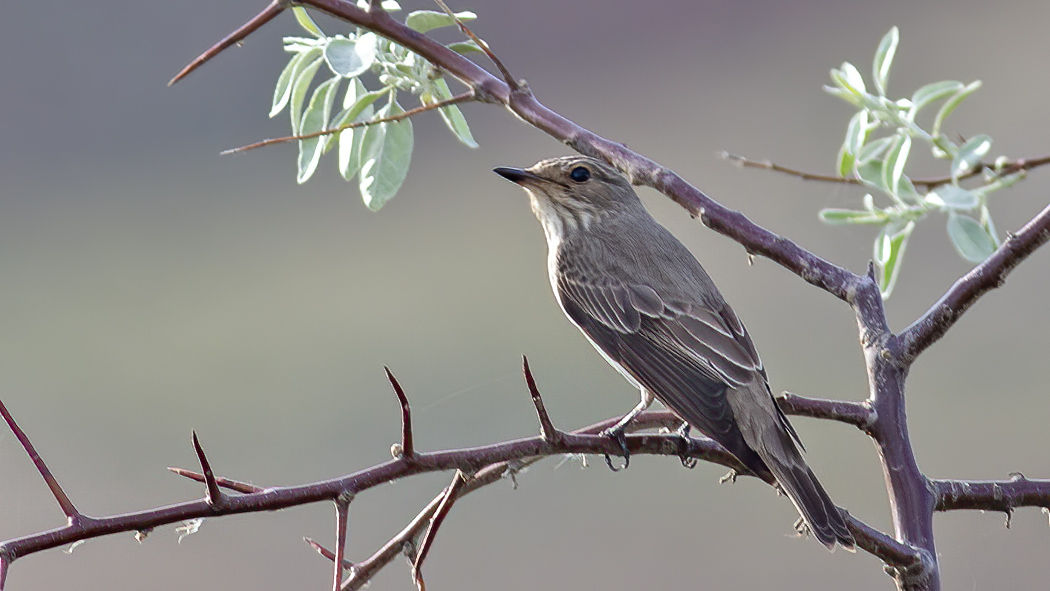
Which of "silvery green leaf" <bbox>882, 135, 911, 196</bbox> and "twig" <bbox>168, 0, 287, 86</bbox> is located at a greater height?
"twig" <bbox>168, 0, 287, 86</bbox>

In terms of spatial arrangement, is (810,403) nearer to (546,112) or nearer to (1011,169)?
(1011,169)

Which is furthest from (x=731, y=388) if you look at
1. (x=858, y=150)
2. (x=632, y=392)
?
(x=632, y=392)

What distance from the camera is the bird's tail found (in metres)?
2.24

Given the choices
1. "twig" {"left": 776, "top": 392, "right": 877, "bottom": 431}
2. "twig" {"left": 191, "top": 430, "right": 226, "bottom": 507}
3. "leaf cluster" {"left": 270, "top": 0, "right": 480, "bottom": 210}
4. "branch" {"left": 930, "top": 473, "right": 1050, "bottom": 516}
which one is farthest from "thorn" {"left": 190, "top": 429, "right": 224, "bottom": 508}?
"branch" {"left": 930, "top": 473, "right": 1050, "bottom": 516}

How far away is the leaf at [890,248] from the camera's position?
229 cm

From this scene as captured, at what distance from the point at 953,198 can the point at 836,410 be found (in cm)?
49

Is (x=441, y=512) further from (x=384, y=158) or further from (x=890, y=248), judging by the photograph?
(x=890, y=248)

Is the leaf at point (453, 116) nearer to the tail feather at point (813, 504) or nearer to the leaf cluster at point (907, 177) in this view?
the leaf cluster at point (907, 177)

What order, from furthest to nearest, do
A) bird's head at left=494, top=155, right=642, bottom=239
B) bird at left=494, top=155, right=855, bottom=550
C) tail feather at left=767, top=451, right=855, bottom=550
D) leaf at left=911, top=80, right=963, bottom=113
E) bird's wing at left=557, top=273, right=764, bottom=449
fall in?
bird's head at left=494, top=155, right=642, bottom=239 < bird's wing at left=557, top=273, right=764, bottom=449 < bird at left=494, top=155, right=855, bottom=550 < leaf at left=911, top=80, right=963, bottom=113 < tail feather at left=767, top=451, right=855, bottom=550

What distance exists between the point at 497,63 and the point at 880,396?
953 mm

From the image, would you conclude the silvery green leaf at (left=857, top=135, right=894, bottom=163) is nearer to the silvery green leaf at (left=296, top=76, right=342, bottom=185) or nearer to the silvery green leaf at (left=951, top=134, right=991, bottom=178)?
the silvery green leaf at (left=951, top=134, right=991, bottom=178)

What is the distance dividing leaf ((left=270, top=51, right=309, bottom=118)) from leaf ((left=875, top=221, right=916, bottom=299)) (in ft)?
4.28

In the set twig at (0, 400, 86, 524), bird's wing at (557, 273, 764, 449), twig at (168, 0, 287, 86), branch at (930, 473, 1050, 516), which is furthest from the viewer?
bird's wing at (557, 273, 764, 449)

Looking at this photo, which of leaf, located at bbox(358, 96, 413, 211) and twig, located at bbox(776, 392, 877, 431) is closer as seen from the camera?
twig, located at bbox(776, 392, 877, 431)
